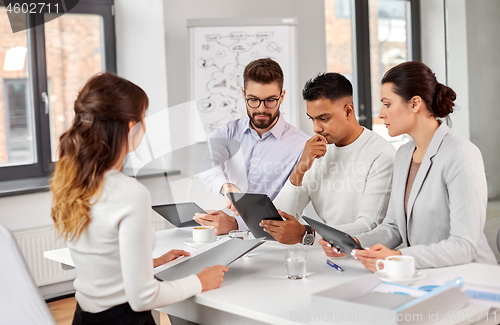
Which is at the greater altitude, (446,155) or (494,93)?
(494,93)

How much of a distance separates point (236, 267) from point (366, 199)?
25.3 inches

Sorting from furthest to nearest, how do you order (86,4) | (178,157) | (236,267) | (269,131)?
1. (178,157)
2. (86,4)
3. (269,131)
4. (236,267)

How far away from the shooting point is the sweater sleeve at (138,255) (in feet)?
3.94

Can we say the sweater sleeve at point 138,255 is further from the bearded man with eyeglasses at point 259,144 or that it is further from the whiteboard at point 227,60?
the whiteboard at point 227,60

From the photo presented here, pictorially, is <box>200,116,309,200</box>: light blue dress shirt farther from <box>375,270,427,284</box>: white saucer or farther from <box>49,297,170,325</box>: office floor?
<box>375,270,427,284</box>: white saucer

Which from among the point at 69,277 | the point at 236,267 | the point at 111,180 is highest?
the point at 111,180

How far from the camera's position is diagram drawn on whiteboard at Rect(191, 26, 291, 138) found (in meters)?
3.80

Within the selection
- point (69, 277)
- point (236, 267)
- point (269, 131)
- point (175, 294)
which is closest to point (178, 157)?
point (69, 277)

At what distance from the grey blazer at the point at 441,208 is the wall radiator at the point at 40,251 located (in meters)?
1.89

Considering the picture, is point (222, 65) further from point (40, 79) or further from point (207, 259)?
point (207, 259)

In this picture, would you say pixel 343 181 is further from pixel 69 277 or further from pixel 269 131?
pixel 69 277

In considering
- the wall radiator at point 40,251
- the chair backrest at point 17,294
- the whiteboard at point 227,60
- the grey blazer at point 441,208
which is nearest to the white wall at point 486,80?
the grey blazer at point 441,208

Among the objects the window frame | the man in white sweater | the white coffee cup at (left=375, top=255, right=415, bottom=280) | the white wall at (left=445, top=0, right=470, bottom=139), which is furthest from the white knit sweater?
the window frame

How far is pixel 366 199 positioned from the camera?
6.41 feet
